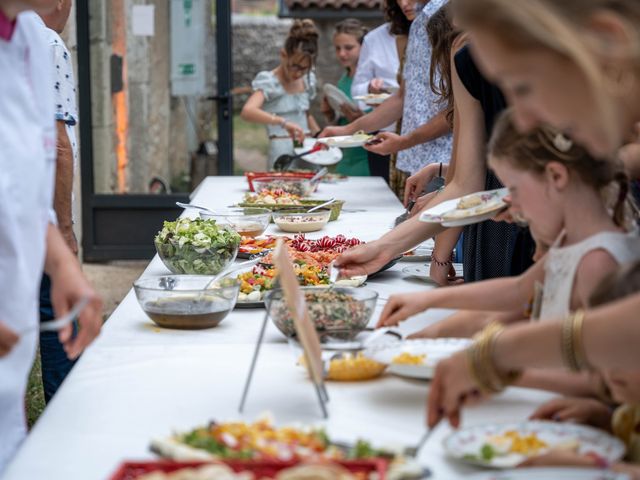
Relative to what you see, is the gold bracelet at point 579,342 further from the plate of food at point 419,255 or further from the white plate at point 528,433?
the plate of food at point 419,255

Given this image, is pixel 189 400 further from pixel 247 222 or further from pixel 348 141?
pixel 348 141

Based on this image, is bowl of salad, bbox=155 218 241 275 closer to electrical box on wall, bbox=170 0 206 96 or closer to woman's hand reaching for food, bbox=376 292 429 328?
woman's hand reaching for food, bbox=376 292 429 328

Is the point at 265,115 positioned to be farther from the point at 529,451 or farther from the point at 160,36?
the point at 529,451

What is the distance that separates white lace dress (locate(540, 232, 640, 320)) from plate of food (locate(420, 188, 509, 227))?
0.51 m

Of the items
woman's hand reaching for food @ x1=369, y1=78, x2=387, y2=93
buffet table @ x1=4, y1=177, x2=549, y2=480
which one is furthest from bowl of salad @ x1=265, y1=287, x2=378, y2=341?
woman's hand reaching for food @ x1=369, y1=78, x2=387, y2=93

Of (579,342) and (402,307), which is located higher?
(579,342)

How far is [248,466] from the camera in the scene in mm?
1525

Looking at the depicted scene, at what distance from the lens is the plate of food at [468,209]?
2711mm

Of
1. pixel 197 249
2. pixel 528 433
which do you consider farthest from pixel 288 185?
pixel 528 433

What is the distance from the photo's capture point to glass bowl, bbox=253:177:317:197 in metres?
5.07

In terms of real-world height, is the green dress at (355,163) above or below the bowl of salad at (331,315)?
below

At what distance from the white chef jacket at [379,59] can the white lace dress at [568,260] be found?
5.03 metres

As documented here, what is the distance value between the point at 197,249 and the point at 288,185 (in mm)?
1933

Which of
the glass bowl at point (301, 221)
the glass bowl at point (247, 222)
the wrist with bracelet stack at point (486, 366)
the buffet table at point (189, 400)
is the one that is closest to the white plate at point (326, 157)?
the glass bowl at point (301, 221)
